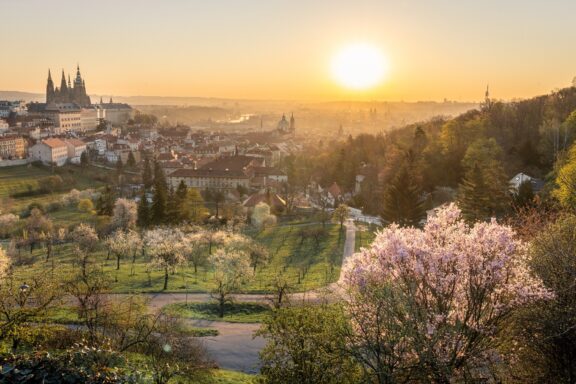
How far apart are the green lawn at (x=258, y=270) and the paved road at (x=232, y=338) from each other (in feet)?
3.63

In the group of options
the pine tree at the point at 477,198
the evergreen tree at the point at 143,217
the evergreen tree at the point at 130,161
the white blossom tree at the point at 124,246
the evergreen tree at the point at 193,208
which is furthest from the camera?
the evergreen tree at the point at 130,161

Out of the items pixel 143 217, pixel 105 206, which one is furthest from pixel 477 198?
pixel 105 206

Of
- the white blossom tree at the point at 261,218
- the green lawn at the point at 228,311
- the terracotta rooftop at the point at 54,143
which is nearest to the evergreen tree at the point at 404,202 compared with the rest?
the white blossom tree at the point at 261,218

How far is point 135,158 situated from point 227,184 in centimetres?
3472

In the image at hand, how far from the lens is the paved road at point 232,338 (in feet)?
70.2

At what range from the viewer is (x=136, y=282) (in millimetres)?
33531

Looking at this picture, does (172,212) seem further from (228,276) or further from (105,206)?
(228,276)

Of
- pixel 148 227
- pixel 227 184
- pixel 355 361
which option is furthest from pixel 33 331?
pixel 227 184

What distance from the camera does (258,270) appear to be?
37.4 m

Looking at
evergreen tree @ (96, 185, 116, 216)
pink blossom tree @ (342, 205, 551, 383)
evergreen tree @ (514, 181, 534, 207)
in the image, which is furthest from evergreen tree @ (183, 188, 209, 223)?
pink blossom tree @ (342, 205, 551, 383)

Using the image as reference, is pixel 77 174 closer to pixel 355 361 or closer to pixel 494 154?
pixel 494 154

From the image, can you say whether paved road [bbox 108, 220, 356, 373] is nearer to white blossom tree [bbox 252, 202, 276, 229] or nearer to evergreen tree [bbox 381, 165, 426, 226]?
evergreen tree [bbox 381, 165, 426, 226]

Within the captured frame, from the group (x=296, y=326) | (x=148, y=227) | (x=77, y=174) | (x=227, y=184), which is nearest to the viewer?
(x=296, y=326)

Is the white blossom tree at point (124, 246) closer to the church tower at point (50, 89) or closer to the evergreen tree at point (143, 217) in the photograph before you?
the evergreen tree at point (143, 217)
